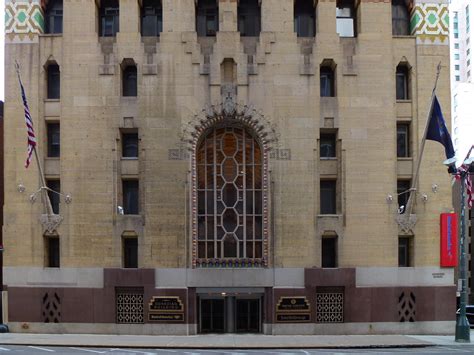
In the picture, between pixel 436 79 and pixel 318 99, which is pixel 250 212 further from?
pixel 436 79

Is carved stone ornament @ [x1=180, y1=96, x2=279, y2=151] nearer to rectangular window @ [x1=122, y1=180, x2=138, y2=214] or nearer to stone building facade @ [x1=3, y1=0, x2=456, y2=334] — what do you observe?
stone building facade @ [x1=3, y1=0, x2=456, y2=334]

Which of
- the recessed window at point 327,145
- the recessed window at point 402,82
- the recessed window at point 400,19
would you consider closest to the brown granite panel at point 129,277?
the recessed window at point 327,145

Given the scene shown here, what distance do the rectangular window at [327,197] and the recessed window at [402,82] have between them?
6212mm

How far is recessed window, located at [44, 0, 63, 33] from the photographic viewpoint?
128 feet

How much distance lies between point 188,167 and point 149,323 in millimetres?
8419

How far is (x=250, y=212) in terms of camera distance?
37.5 m

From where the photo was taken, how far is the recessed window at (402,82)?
38.8 m

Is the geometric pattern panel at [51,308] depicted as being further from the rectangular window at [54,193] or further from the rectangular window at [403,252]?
the rectangular window at [403,252]

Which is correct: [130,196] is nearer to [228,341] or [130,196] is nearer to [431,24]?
[228,341]

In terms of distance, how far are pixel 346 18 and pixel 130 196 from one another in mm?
15621

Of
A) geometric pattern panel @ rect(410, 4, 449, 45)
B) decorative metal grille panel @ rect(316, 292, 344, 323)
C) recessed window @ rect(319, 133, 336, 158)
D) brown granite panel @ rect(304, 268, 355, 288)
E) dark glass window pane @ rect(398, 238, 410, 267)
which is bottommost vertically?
decorative metal grille panel @ rect(316, 292, 344, 323)

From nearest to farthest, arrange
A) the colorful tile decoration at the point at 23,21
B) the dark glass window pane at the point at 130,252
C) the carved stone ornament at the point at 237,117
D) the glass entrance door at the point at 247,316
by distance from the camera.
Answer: the carved stone ornament at the point at 237,117
the glass entrance door at the point at 247,316
the dark glass window pane at the point at 130,252
the colorful tile decoration at the point at 23,21

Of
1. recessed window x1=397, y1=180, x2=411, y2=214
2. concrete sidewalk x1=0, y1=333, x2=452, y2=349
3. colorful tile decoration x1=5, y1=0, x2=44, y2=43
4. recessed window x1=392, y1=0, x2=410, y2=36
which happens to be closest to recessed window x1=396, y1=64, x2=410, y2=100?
recessed window x1=392, y1=0, x2=410, y2=36

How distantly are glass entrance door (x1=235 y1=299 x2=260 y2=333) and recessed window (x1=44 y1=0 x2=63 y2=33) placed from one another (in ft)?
59.5
